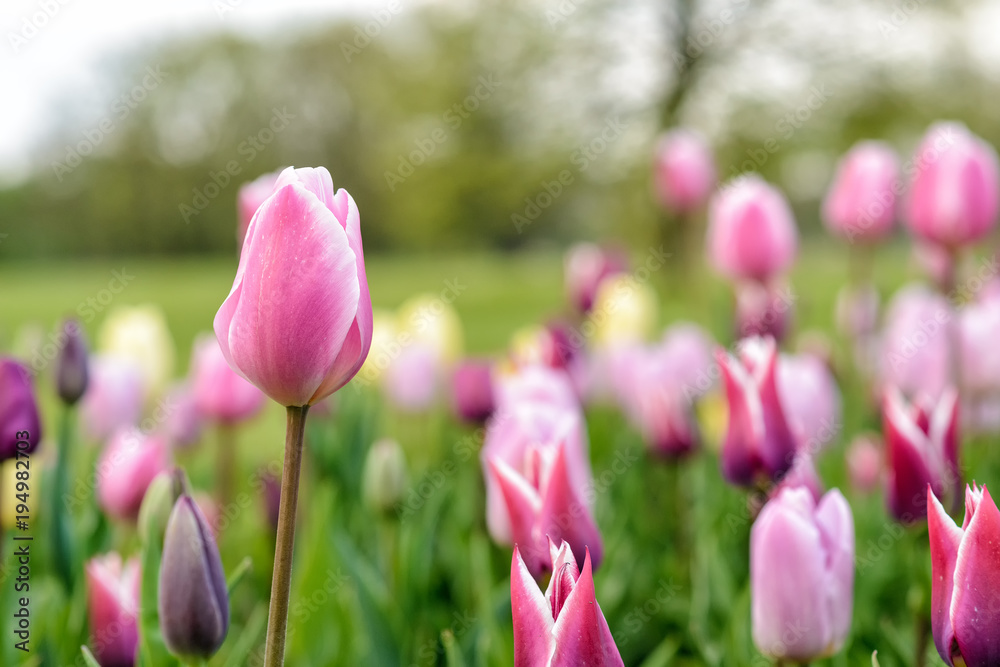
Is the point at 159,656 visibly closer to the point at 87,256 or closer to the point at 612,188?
the point at 612,188

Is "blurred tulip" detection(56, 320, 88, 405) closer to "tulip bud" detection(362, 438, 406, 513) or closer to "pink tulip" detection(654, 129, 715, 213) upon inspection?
"tulip bud" detection(362, 438, 406, 513)

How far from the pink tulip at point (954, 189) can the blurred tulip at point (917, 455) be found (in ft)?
2.94

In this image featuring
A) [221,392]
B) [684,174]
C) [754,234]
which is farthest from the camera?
[684,174]

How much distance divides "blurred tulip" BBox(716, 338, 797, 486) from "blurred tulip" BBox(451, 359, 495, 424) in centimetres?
101

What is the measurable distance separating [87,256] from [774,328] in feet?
105

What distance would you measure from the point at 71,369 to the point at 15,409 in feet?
0.98

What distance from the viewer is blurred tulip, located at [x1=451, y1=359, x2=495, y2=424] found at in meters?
2.24

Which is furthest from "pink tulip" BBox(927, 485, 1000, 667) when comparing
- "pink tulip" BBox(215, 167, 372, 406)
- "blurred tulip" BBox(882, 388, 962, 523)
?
"pink tulip" BBox(215, 167, 372, 406)

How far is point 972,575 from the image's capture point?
2.39ft

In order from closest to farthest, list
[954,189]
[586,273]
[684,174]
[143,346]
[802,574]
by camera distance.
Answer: [802,574]
[954,189]
[143,346]
[586,273]
[684,174]

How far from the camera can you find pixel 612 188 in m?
14.6

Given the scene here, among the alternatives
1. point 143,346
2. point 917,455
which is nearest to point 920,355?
point 917,455

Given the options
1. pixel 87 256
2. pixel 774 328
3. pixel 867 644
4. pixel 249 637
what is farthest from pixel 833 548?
pixel 87 256

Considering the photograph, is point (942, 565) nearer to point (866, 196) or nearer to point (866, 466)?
point (866, 466)
